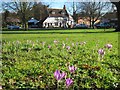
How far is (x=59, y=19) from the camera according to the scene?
57875 millimetres

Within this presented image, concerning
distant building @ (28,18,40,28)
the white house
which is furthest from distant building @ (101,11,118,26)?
distant building @ (28,18,40,28)

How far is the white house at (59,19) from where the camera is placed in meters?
51.0

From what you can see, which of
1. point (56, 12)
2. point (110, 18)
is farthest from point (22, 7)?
point (110, 18)

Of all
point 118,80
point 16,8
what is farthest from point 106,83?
point 16,8

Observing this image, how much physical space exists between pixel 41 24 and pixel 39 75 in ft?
143

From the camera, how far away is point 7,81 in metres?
4.03

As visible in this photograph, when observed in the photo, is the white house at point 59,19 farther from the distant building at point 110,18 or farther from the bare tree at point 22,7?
the bare tree at point 22,7

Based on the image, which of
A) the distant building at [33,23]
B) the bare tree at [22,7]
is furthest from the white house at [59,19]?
the bare tree at [22,7]

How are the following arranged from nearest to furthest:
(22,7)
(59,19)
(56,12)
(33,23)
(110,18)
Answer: (22,7) < (33,23) < (56,12) < (110,18) < (59,19)

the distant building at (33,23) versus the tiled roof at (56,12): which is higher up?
the tiled roof at (56,12)

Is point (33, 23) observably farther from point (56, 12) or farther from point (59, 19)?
point (59, 19)

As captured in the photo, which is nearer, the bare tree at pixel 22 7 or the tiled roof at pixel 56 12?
the bare tree at pixel 22 7

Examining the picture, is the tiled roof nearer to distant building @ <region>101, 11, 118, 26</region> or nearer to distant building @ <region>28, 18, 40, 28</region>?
distant building @ <region>28, 18, 40, 28</region>

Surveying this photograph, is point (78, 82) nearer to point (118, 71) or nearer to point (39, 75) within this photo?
point (39, 75)
